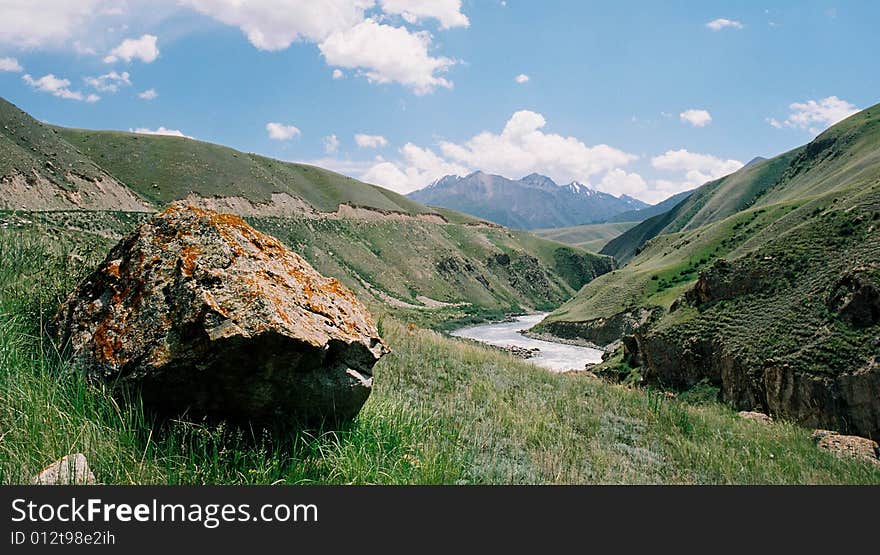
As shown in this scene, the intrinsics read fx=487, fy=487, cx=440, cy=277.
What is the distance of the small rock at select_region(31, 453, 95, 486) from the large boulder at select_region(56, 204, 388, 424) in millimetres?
690

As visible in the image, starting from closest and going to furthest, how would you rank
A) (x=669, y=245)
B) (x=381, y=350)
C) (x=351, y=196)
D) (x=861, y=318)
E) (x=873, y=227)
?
1. (x=381, y=350)
2. (x=861, y=318)
3. (x=873, y=227)
4. (x=669, y=245)
5. (x=351, y=196)

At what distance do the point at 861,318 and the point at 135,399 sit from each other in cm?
3008

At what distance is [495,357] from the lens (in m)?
11.5

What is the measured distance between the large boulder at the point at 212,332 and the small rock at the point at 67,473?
690mm

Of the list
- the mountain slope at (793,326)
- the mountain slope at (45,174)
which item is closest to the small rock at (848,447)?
the mountain slope at (793,326)

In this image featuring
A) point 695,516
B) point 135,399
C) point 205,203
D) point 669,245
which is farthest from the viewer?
point 669,245

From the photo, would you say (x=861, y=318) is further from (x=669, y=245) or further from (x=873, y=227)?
(x=669, y=245)

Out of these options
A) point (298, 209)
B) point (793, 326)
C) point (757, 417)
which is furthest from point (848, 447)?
point (298, 209)

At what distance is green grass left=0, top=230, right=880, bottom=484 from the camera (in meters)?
3.41

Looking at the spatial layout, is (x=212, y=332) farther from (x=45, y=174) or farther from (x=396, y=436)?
(x=45, y=174)

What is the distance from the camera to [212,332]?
12.0 ft

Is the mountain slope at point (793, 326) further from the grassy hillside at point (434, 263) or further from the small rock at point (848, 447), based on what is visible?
the grassy hillside at point (434, 263)

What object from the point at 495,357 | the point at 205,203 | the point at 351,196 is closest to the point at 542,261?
the point at 351,196

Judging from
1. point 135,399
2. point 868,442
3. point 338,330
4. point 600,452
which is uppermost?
point 338,330
